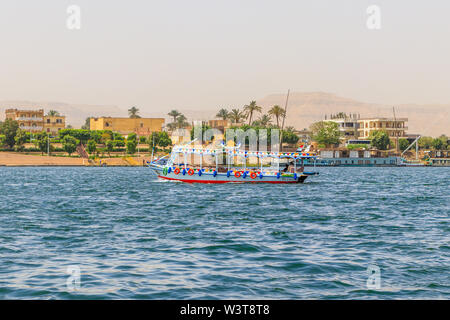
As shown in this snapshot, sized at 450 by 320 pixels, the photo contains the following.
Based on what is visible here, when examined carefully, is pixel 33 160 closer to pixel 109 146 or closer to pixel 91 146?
pixel 91 146

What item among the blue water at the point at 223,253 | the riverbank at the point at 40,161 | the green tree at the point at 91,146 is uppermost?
the green tree at the point at 91,146

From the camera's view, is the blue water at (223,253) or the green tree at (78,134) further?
the green tree at (78,134)

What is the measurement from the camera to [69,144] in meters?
184

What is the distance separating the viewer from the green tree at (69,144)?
184 meters

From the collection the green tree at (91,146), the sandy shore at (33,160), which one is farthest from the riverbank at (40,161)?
the green tree at (91,146)

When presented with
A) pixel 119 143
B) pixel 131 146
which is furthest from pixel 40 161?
pixel 131 146

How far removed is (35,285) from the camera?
1611cm

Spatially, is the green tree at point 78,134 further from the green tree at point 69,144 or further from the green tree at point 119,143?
the green tree at point 119,143

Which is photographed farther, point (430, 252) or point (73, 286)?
point (430, 252)

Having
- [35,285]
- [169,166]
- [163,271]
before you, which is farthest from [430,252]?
[169,166]

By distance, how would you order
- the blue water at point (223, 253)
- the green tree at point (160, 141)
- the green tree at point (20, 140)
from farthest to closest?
the green tree at point (160, 141)
the green tree at point (20, 140)
the blue water at point (223, 253)
